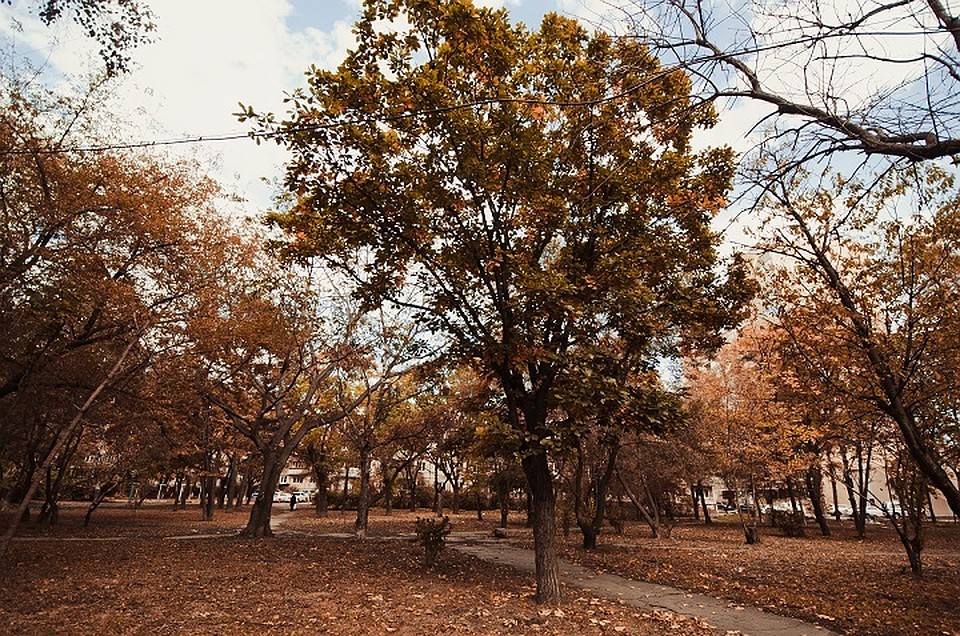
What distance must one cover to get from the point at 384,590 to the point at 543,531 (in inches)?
110

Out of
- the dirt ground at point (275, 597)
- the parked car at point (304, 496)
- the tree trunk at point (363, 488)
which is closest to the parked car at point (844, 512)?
the tree trunk at point (363, 488)

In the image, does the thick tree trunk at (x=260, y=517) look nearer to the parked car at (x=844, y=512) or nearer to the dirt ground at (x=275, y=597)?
the dirt ground at (x=275, y=597)

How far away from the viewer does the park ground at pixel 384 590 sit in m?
6.75

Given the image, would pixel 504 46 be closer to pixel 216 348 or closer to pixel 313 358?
pixel 216 348

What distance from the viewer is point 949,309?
8969mm

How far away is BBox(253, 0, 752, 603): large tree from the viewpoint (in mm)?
7473

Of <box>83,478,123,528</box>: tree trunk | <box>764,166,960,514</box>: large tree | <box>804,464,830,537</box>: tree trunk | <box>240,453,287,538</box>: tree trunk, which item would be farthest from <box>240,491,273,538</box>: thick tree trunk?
<box>804,464,830,537</box>: tree trunk

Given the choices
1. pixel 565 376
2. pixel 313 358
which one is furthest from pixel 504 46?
pixel 313 358

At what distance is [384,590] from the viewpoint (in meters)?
8.85

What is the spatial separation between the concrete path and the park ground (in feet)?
1.21

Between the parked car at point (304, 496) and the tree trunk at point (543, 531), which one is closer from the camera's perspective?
the tree trunk at point (543, 531)

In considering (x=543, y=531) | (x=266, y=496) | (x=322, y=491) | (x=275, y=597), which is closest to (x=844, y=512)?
(x=322, y=491)

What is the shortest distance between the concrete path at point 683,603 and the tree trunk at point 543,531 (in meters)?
1.23

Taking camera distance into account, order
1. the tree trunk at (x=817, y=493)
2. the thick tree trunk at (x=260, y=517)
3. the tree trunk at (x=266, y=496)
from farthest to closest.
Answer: the tree trunk at (x=817, y=493)
the tree trunk at (x=266, y=496)
the thick tree trunk at (x=260, y=517)
